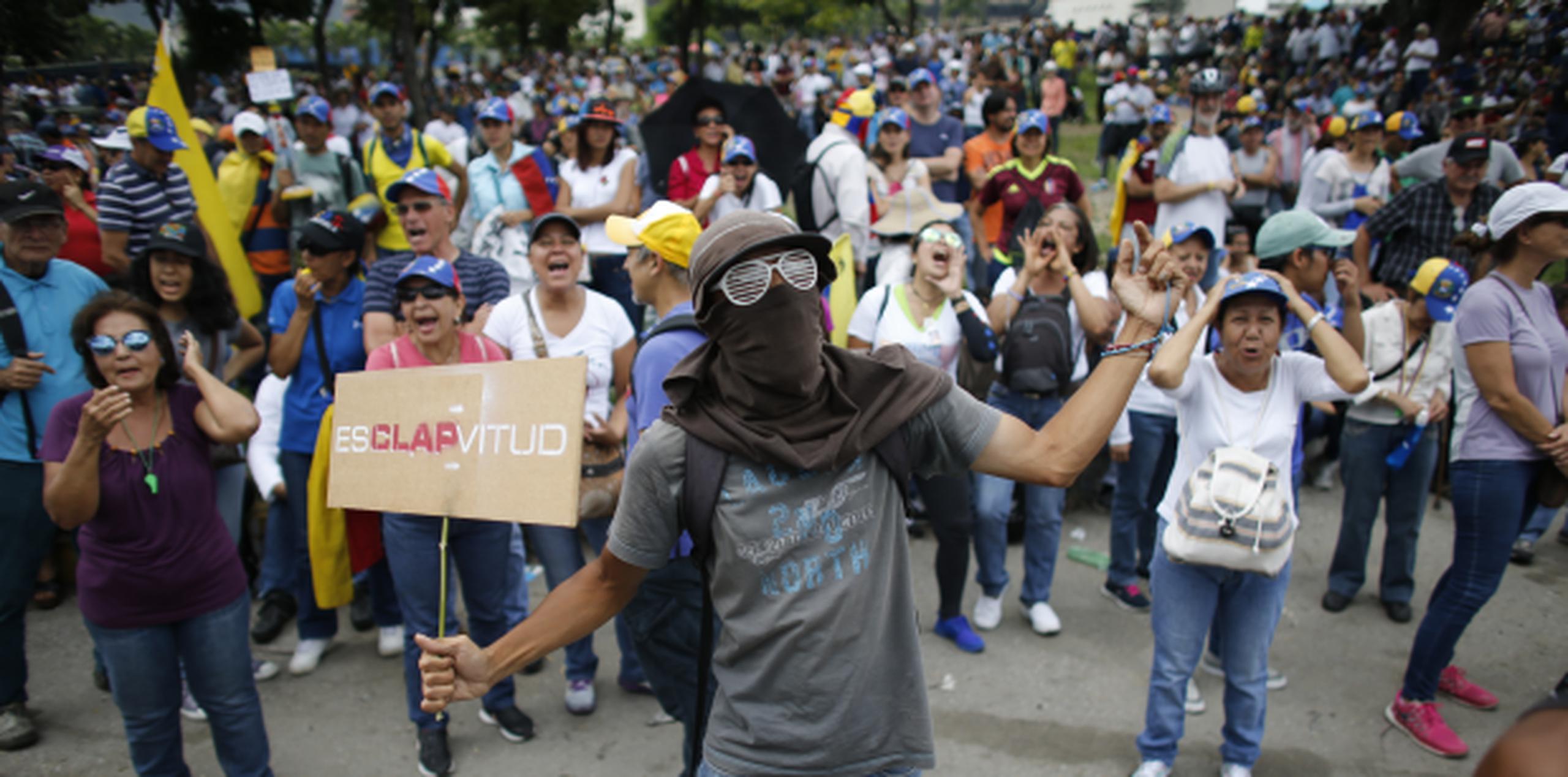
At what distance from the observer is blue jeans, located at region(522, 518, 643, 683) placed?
4379mm

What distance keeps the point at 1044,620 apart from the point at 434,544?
316 cm

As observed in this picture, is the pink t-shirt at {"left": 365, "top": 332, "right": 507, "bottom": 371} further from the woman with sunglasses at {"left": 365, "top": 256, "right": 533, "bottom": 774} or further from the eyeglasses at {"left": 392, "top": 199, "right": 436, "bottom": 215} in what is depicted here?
the eyeglasses at {"left": 392, "top": 199, "right": 436, "bottom": 215}

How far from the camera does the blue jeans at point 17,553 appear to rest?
4.09 metres

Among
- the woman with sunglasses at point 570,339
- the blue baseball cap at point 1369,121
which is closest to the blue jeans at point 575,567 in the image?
the woman with sunglasses at point 570,339

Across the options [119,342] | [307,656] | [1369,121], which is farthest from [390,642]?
[1369,121]

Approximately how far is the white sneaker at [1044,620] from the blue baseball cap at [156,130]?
19.3 feet

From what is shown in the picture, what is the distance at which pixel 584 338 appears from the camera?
436cm

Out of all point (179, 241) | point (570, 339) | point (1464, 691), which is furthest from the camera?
point (1464, 691)

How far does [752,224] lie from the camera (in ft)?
6.01

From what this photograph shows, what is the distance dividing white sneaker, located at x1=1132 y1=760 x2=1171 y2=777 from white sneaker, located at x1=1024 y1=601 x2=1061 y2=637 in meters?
1.28

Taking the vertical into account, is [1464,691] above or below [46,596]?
above

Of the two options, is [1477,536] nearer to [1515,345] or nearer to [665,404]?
[1515,345]

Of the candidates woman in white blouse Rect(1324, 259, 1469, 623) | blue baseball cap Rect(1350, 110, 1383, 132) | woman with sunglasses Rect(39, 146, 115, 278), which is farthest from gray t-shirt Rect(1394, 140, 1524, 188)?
woman with sunglasses Rect(39, 146, 115, 278)

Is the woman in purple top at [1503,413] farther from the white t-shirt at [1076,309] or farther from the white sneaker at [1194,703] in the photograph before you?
the white t-shirt at [1076,309]
